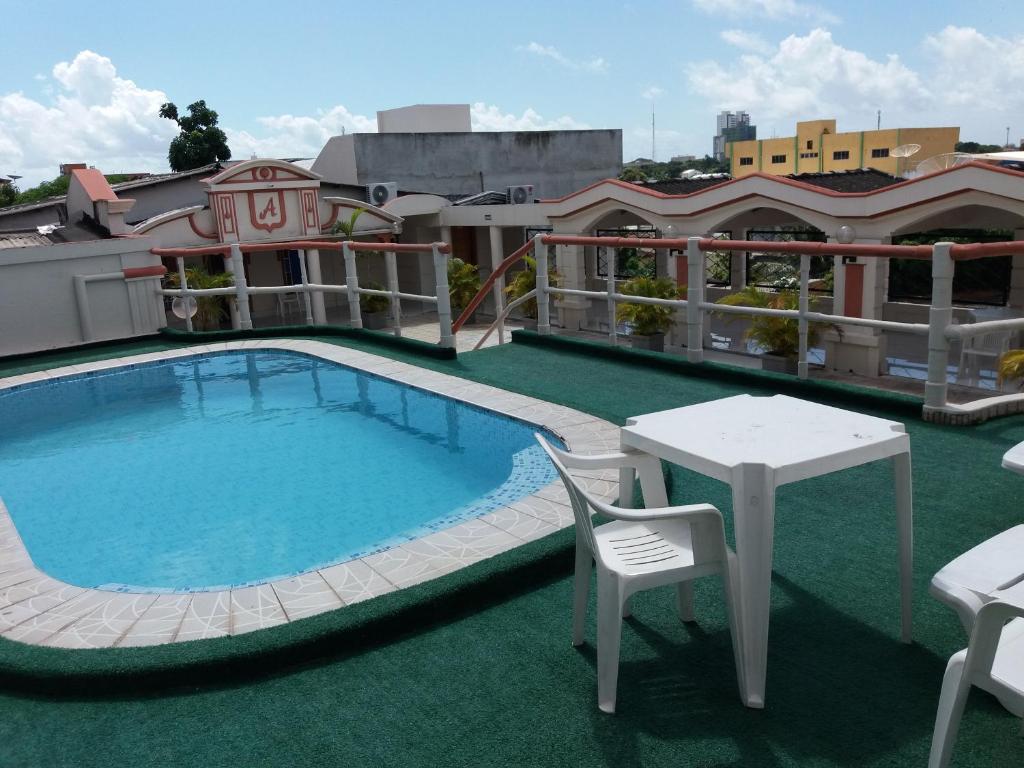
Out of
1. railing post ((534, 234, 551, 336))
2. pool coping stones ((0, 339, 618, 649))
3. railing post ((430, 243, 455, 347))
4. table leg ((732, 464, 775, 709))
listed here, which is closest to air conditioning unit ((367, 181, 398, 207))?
railing post ((430, 243, 455, 347))

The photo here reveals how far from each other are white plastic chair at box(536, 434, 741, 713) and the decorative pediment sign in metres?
17.4

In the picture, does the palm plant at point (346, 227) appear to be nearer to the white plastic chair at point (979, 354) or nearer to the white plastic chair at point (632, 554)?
the white plastic chair at point (979, 354)

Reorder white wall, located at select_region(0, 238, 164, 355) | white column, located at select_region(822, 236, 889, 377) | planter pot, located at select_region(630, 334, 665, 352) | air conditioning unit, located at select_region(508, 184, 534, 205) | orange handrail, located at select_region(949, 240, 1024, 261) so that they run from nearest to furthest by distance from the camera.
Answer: orange handrail, located at select_region(949, 240, 1024, 261), white wall, located at select_region(0, 238, 164, 355), white column, located at select_region(822, 236, 889, 377), planter pot, located at select_region(630, 334, 665, 352), air conditioning unit, located at select_region(508, 184, 534, 205)

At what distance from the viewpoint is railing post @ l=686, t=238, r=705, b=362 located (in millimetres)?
7852

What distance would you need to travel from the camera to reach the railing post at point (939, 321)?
5711 millimetres

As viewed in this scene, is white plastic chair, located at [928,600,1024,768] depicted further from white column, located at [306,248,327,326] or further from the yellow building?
the yellow building

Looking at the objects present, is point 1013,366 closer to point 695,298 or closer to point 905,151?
point 695,298

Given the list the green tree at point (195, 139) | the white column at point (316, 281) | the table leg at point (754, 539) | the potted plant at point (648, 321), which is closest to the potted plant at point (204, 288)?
the white column at point (316, 281)

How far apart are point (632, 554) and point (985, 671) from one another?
48.9 inches

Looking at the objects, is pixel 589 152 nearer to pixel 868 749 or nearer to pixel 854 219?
pixel 854 219

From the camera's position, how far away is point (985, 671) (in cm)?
211

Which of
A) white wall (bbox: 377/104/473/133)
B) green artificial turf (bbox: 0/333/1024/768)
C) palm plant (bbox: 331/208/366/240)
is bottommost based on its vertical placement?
green artificial turf (bbox: 0/333/1024/768)

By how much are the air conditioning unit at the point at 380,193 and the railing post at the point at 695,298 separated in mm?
16851

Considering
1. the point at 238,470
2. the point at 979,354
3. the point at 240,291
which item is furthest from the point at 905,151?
the point at 238,470
